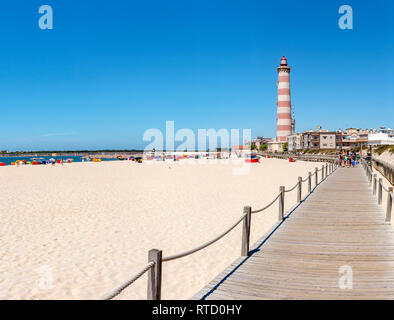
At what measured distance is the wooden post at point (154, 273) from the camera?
3686 millimetres

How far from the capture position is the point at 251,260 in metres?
5.90

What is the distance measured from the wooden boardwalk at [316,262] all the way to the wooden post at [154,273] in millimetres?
810

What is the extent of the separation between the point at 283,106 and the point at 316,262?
2889 inches

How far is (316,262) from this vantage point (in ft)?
18.9

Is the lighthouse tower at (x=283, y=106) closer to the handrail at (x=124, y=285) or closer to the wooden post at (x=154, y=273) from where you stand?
the wooden post at (x=154, y=273)

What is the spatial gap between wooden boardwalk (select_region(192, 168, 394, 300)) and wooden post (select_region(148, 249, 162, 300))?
810mm

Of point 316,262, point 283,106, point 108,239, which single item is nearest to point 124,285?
point 316,262

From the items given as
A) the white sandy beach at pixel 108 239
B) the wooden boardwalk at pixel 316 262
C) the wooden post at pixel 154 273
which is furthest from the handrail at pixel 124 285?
the white sandy beach at pixel 108 239

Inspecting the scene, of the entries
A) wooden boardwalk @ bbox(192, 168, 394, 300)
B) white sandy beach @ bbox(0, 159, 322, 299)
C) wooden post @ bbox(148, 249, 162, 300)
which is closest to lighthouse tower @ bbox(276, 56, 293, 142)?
white sandy beach @ bbox(0, 159, 322, 299)
